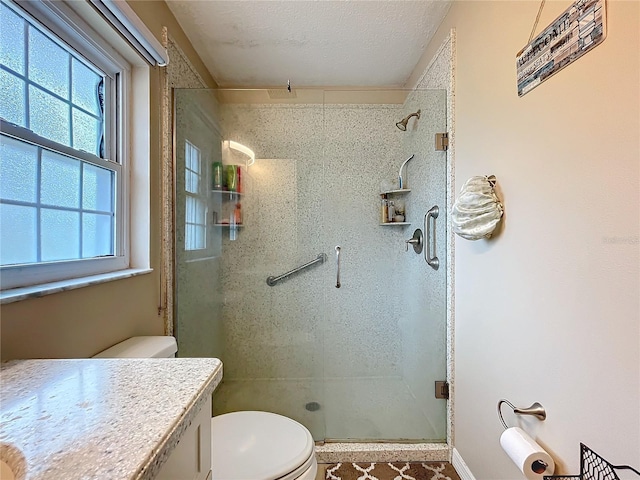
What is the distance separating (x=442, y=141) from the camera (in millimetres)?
1801

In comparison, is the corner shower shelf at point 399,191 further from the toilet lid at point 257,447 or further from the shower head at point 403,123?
the toilet lid at point 257,447

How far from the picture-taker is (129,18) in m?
1.03

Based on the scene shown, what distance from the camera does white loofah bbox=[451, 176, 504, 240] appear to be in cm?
122

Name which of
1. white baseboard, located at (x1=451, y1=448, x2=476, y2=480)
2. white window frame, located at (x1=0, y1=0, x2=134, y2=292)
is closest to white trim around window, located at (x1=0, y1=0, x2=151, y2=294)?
white window frame, located at (x1=0, y1=0, x2=134, y2=292)

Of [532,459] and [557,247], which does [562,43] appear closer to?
[557,247]

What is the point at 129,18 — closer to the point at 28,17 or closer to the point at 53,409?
the point at 28,17

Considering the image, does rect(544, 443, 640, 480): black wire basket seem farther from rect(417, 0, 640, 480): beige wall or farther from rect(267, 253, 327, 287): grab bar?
rect(267, 253, 327, 287): grab bar

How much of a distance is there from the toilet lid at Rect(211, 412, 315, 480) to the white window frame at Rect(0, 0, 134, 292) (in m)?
0.87

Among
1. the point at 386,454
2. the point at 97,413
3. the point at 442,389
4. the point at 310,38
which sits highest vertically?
the point at 310,38

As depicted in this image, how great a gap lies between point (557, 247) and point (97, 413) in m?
1.20

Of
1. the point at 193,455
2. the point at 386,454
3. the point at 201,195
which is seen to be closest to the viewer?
the point at 193,455

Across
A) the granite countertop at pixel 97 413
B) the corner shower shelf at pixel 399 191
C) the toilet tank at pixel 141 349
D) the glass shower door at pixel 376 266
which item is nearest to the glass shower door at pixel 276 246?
the glass shower door at pixel 376 266

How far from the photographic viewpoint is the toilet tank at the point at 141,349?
3.81 ft

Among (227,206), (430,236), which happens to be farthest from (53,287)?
(430,236)
